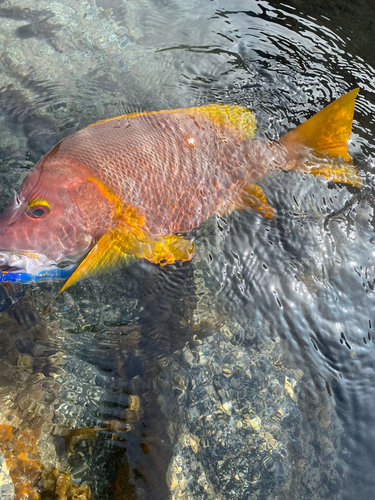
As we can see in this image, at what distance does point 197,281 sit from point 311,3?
3.70 meters

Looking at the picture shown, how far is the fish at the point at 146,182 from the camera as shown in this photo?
2.08 meters

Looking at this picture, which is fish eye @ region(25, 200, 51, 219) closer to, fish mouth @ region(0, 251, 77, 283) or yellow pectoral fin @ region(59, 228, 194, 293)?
fish mouth @ region(0, 251, 77, 283)

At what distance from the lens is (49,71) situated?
3549 millimetres

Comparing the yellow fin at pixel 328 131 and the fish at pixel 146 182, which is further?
the yellow fin at pixel 328 131

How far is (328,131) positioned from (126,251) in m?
1.60

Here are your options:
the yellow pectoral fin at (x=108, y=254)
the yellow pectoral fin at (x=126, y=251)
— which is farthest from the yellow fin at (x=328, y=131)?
the yellow pectoral fin at (x=108, y=254)

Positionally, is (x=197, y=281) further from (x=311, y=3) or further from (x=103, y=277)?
(x=311, y=3)

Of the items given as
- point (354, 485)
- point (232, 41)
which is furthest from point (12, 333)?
point (232, 41)

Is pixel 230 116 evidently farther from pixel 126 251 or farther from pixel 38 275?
pixel 38 275

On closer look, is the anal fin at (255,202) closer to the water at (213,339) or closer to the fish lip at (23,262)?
the water at (213,339)

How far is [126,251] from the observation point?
234cm

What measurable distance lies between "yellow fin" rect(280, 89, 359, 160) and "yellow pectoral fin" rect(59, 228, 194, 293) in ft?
3.51

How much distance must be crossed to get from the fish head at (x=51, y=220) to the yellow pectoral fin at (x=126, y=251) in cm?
8

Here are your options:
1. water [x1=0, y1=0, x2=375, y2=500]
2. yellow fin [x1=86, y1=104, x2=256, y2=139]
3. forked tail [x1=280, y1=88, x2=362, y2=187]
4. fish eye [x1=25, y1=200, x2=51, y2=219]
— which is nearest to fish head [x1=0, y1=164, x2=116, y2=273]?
fish eye [x1=25, y1=200, x2=51, y2=219]
